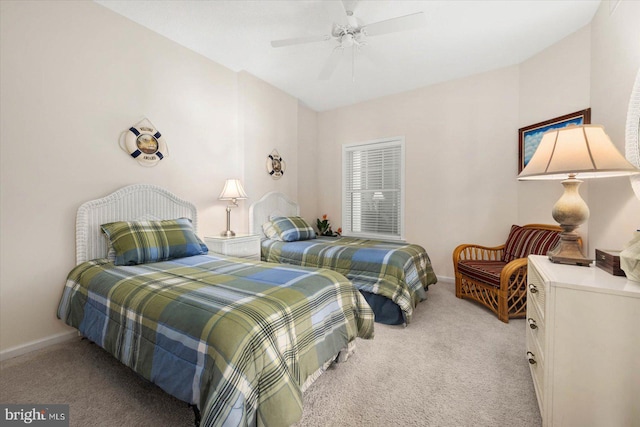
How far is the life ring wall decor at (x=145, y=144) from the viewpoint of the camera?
2.60 m

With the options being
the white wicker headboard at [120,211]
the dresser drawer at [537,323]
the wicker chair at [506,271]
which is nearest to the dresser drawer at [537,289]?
the dresser drawer at [537,323]

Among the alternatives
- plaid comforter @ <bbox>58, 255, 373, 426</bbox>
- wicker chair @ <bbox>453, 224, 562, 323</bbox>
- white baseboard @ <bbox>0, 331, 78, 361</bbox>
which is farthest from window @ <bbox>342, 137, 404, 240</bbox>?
white baseboard @ <bbox>0, 331, 78, 361</bbox>

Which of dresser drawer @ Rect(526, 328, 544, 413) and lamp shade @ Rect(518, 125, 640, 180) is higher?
lamp shade @ Rect(518, 125, 640, 180)

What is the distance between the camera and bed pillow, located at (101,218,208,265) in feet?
7.12

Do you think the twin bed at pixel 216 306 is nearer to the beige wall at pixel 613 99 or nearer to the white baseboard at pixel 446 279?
the white baseboard at pixel 446 279

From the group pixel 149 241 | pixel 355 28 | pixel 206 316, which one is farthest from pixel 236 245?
pixel 355 28

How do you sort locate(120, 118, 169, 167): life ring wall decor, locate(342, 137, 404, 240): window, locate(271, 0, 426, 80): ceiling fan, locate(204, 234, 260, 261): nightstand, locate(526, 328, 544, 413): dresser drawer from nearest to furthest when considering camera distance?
locate(526, 328, 544, 413): dresser drawer
locate(271, 0, 426, 80): ceiling fan
locate(120, 118, 169, 167): life ring wall decor
locate(204, 234, 260, 261): nightstand
locate(342, 137, 404, 240): window

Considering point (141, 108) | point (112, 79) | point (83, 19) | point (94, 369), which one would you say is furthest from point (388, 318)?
point (83, 19)

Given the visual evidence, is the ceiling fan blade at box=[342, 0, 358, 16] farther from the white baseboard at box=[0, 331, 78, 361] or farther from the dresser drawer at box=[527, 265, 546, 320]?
the white baseboard at box=[0, 331, 78, 361]

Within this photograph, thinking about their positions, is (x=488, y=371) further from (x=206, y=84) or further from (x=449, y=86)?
(x=206, y=84)

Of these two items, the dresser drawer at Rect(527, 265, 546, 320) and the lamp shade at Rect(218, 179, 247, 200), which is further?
the lamp shade at Rect(218, 179, 247, 200)

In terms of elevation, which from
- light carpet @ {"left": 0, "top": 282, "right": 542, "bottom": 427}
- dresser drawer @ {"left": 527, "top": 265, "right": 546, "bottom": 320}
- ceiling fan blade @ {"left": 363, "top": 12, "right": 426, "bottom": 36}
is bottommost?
light carpet @ {"left": 0, "top": 282, "right": 542, "bottom": 427}

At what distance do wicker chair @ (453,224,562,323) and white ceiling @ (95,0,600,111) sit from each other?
2049mm

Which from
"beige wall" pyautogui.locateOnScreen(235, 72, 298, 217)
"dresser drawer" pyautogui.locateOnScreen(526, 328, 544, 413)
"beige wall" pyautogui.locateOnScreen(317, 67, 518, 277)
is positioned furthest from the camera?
"beige wall" pyautogui.locateOnScreen(235, 72, 298, 217)
